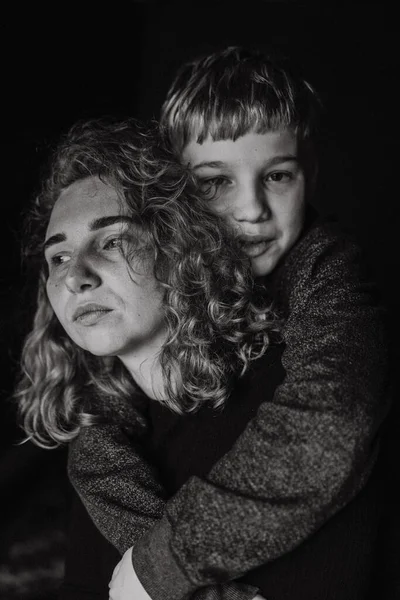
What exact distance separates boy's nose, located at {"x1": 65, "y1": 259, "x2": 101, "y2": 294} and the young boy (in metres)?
0.30

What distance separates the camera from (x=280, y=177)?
1.49m

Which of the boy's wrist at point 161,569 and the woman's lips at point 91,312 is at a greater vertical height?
the woman's lips at point 91,312

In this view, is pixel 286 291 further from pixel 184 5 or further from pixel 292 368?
pixel 184 5

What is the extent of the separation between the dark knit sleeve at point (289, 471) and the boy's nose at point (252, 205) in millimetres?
286

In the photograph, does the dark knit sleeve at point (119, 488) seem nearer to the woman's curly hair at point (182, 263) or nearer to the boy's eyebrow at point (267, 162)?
the woman's curly hair at point (182, 263)

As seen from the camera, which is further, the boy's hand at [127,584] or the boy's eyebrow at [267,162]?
the boy's eyebrow at [267,162]

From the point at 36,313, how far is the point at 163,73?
0.90 m

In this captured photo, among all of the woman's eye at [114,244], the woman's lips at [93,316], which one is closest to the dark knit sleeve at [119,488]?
the woman's lips at [93,316]

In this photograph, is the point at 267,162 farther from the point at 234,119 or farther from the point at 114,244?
the point at 114,244

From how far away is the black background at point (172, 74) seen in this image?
180 cm

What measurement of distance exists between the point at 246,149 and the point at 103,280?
0.39 meters

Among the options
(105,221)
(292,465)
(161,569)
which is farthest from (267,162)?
(161,569)

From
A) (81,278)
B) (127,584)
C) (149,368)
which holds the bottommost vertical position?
(127,584)

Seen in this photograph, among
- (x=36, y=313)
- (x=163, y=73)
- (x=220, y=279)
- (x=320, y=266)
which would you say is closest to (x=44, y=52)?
(x=163, y=73)
